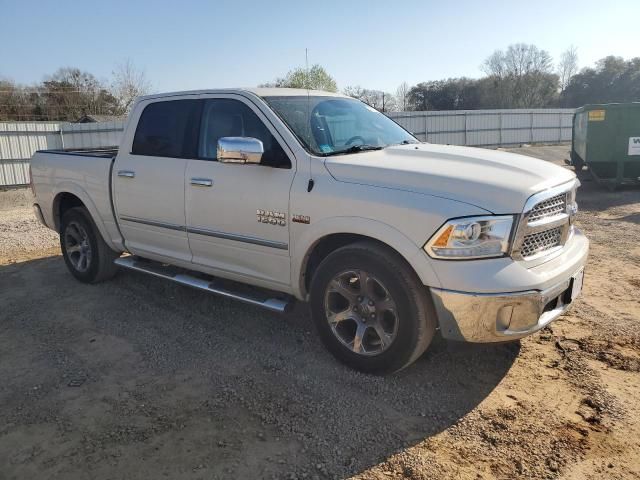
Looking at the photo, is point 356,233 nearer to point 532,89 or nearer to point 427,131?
point 427,131

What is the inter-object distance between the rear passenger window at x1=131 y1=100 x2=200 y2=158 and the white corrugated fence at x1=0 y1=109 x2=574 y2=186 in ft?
35.2

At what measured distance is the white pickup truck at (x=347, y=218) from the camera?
10.3 feet

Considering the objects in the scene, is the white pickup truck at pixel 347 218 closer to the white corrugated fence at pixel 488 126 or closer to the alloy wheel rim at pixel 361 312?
the alloy wheel rim at pixel 361 312

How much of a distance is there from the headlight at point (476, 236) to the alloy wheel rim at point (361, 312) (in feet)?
1.78

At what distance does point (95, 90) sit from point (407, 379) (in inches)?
1639

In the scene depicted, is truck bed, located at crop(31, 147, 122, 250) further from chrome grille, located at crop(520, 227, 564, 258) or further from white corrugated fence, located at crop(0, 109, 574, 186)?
white corrugated fence, located at crop(0, 109, 574, 186)

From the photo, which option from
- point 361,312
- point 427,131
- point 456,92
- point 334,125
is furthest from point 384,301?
point 456,92

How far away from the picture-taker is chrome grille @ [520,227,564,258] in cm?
326

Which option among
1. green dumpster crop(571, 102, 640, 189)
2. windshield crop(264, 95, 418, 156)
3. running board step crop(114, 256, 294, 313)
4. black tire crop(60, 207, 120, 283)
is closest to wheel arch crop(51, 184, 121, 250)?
black tire crop(60, 207, 120, 283)

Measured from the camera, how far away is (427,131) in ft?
83.7

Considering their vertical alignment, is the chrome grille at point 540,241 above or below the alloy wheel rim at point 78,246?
above

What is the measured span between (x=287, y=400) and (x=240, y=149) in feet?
5.80

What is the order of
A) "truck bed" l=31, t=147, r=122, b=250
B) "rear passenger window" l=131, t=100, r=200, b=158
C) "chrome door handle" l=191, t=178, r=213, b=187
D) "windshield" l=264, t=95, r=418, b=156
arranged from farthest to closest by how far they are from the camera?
"truck bed" l=31, t=147, r=122, b=250, "rear passenger window" l=131, t=100, r=200, b=158, "chrome door handle" l=191, t=178, r=213, b=187, "windshield" l=264, t=95, r=418, b=156

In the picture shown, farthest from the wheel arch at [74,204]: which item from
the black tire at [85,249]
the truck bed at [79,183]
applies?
the black tire at [85,249]
